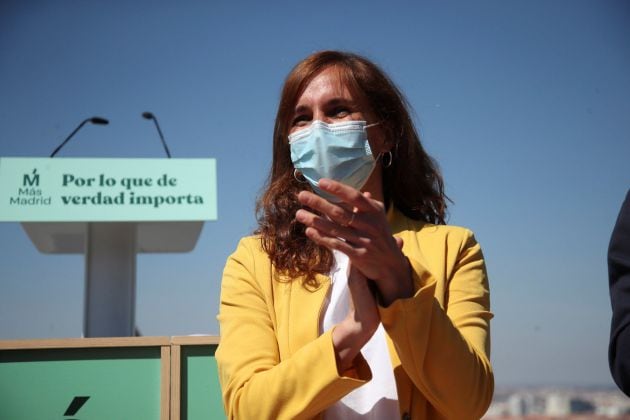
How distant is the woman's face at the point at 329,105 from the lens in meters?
1.69

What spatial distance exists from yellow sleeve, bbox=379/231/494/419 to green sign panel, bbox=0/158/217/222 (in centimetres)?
564

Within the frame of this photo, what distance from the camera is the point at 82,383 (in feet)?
8.02

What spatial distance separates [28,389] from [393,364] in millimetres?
1491

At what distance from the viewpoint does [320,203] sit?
1.15 meters

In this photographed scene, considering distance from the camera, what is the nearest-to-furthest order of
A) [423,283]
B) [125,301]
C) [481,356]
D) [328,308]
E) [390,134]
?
1. [423,283]
2. [481,356]
3. [328,308]
4. [390,134]
5. [125,301]

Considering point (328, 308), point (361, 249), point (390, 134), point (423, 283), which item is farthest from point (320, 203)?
point (390, 134)

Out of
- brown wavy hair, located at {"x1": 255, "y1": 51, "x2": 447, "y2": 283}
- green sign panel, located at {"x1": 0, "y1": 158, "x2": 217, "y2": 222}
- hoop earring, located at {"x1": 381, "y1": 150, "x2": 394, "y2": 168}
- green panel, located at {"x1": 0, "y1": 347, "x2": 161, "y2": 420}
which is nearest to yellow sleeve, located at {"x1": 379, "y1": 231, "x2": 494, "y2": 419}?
brown wavy hair, located at {"x1": 255, "y1": 51, "x2": 447, "y2": 283}

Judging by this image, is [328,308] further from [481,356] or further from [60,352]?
[60,352]

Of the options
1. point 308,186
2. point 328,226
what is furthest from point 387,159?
point 328,226

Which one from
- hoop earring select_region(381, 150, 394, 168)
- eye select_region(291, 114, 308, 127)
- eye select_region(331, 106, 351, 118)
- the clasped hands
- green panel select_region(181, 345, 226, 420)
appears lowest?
green panel select_region(181, 345, 226, 420)

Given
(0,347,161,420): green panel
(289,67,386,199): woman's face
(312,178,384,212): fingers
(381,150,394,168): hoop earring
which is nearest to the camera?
(312,178,384,212): fingers

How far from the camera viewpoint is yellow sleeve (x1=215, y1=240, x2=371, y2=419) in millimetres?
1318

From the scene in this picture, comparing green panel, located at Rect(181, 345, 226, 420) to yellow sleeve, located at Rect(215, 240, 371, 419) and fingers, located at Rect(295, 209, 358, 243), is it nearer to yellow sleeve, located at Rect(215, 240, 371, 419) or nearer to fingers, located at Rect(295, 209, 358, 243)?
yellow sleeve, located at Rect(215, 240, 371, 419)

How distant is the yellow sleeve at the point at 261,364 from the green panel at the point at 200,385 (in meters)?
0.83
